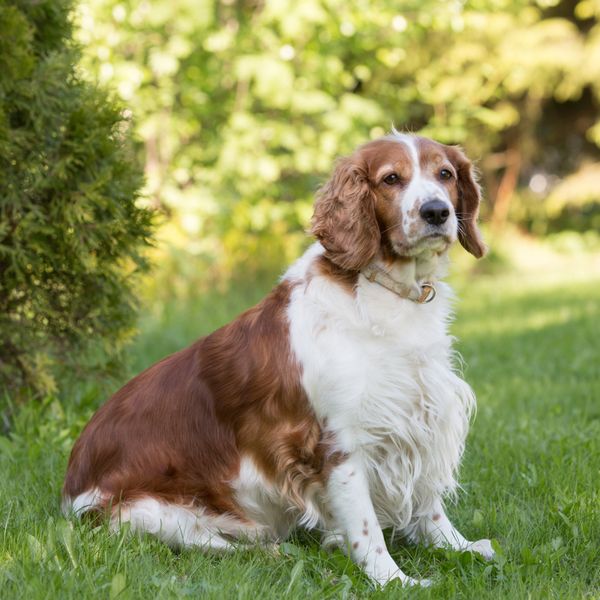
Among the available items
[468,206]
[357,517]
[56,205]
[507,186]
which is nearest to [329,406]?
[357,517]

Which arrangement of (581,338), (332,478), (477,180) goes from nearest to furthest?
(332,478), (477,180), (581,338)

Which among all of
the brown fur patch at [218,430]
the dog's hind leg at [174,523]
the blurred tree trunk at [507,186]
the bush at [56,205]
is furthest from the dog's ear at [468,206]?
the blurred tree trunk at [507,186]

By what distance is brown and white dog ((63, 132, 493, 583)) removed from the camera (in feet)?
10.3

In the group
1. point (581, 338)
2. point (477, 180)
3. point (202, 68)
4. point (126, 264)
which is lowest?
point (581, 338)

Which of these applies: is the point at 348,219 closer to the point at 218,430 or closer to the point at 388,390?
the point at 388,390

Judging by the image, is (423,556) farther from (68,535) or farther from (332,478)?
(68,535)

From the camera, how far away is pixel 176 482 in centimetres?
325

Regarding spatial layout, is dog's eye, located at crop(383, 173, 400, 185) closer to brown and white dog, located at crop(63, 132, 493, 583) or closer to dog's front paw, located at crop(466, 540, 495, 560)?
brown and white dog, located at crop(63, 132, 493, 583)

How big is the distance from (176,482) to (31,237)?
1.80 meters

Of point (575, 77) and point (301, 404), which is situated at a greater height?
point (575, 77)

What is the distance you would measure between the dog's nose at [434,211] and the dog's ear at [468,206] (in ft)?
1.46

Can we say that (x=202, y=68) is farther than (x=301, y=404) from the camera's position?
Yes

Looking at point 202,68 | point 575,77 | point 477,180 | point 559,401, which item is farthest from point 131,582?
point 575,77

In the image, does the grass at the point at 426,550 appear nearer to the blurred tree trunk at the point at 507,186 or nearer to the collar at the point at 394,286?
the collar at the point at 394,286
